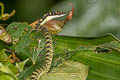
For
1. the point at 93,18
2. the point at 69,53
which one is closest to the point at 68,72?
the point at 69,53

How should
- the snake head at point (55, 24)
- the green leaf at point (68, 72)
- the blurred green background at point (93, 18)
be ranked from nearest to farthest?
1. the green leaf at point (68, 72)
2. the snake head at point (55, 24)
3. the blurred green background at point (93, 18)

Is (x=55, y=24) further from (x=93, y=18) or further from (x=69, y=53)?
(x=93, y=18)

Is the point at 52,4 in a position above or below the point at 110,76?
above

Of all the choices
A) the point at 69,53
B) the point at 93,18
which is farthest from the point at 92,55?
the point at 93,18

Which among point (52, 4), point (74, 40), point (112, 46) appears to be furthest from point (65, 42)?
point (52, 4)

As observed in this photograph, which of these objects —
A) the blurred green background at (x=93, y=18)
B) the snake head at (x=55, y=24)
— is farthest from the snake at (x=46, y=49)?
the blurred green background at (x=93, y=18)

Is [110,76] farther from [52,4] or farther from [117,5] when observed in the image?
[52,4]

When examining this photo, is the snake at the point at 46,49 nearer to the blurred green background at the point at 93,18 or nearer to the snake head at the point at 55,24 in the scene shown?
the snake head at the point at 55,24

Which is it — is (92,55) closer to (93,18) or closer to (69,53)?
(69,53)

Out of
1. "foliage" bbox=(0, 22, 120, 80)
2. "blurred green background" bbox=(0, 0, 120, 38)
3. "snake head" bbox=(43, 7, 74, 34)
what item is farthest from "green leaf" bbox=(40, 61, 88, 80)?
"blurred green background" bbox=(0, 0, 120, 38)

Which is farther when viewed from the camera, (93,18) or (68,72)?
(93,18)

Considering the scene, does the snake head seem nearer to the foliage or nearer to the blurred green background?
the foliage
